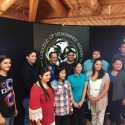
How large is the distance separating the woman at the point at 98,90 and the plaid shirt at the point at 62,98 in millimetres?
414

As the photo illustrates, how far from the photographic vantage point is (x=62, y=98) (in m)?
3.82

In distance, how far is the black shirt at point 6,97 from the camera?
3287 mm

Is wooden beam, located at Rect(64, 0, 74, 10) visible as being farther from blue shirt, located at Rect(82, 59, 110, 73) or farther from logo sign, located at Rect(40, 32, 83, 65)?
blue shirt, located at Rect(82, 59, 110, 73)

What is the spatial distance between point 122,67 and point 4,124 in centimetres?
209

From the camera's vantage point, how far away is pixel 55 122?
3.86 m

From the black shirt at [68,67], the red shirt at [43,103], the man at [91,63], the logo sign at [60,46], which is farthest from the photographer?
the logo sign at [60,46]

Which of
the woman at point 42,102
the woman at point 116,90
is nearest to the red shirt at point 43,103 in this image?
the woman at point 42,102

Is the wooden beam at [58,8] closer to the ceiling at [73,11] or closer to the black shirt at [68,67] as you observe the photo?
the ceiling at [73,11]

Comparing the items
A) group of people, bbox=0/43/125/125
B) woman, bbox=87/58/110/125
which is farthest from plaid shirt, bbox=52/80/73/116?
woman, bbox=87/58/110/125

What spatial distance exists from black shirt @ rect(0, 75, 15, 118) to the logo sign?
1.18 meters

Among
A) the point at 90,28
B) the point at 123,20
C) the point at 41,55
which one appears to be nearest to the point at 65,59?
the point at 41,55

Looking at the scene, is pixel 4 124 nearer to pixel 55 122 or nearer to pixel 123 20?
pixel 55 122

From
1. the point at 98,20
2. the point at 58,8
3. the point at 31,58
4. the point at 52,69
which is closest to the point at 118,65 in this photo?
the point at 52,69

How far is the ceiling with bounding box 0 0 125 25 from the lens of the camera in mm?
5305
